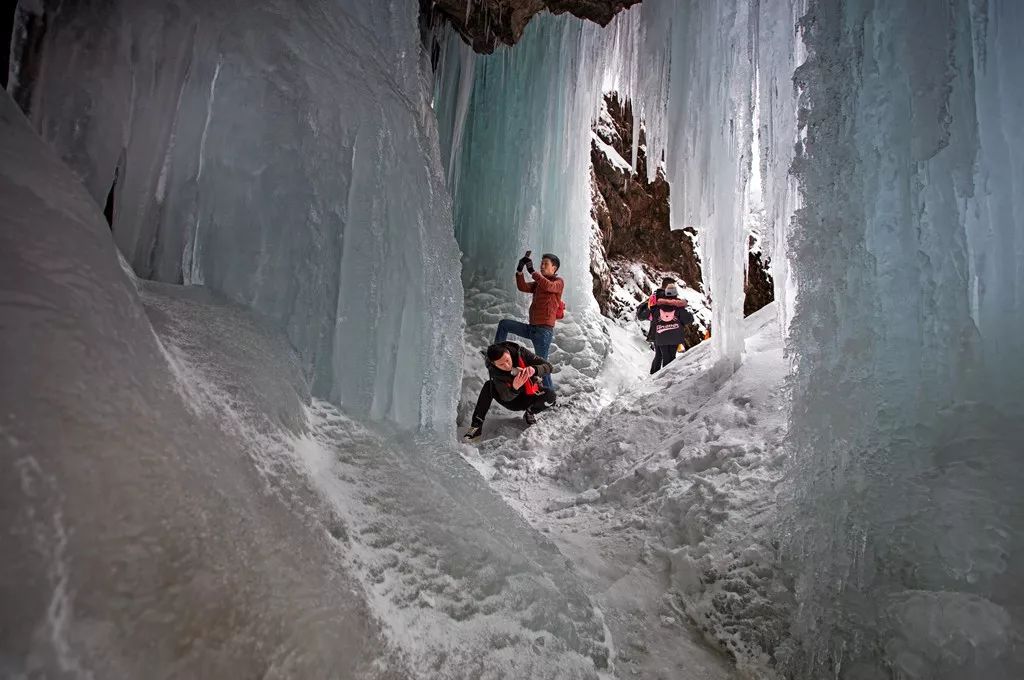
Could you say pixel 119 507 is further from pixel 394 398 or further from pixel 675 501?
pixel 675 501

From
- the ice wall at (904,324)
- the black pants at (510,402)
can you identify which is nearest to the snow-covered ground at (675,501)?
the black pants at (510,402)

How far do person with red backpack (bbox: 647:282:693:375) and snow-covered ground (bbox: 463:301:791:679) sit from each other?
1.05 meters

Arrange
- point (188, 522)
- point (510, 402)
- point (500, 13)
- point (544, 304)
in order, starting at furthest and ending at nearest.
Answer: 1. point (500, 13)
2. point (544, 304)
3. point (510, 402)
4. point (188, 522)

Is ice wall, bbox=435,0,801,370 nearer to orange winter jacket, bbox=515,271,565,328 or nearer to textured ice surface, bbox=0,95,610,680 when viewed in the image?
orange winter jacket, bbox=515,271,565,328

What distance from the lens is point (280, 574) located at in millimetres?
1269

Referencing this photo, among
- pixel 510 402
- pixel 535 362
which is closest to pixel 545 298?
pixel 535 362

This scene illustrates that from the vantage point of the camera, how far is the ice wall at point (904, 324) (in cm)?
193

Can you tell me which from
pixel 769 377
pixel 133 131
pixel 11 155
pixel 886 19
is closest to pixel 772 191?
→ pixel 769 377

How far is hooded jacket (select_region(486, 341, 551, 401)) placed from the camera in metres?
5.52

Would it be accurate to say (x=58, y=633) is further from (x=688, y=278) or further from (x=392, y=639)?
(x=688, y=278)

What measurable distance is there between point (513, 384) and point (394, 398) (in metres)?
2.97

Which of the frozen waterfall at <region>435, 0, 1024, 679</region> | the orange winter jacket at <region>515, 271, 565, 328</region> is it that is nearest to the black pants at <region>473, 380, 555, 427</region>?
the orange winter jacket at <region>515, 271, 565, 328</region>

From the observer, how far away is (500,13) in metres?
7.23

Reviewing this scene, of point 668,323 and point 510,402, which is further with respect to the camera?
point 668,323
